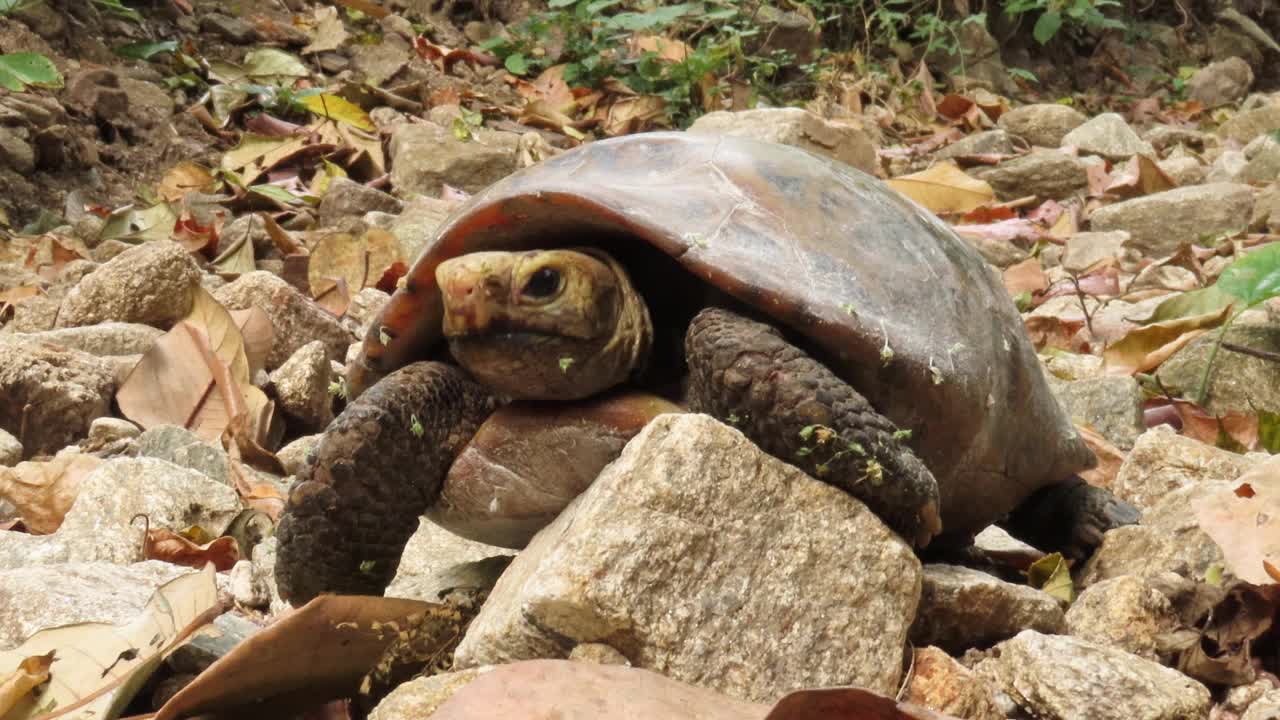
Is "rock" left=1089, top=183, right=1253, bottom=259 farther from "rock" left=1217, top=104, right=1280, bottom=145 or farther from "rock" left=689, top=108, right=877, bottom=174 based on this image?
"rock" left=1217, top=104, right=1280, bottom=145

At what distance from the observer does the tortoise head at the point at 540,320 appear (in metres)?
2.13

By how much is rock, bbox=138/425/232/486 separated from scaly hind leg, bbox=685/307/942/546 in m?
1.49

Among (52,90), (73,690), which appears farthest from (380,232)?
(73,690)

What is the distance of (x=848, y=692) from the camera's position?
142 cm

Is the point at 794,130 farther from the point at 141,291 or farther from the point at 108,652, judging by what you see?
the point at 108,652

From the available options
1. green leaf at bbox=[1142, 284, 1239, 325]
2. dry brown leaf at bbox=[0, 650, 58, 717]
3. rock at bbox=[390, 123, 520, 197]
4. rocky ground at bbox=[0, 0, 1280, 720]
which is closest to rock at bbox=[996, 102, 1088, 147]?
rocky ground at bbox=[0, 0, 1280, 720]

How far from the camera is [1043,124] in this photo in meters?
8.80

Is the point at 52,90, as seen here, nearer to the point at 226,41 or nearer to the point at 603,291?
the point at 226,41

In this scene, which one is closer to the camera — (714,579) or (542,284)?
(714,579)

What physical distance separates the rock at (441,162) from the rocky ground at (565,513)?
0.06ft

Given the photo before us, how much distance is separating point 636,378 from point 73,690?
3.18ft

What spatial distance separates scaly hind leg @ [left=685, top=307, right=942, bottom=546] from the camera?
1.96 metres

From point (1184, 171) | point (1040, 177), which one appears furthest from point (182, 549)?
point (1184, 171)

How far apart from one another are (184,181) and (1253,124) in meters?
6.88
